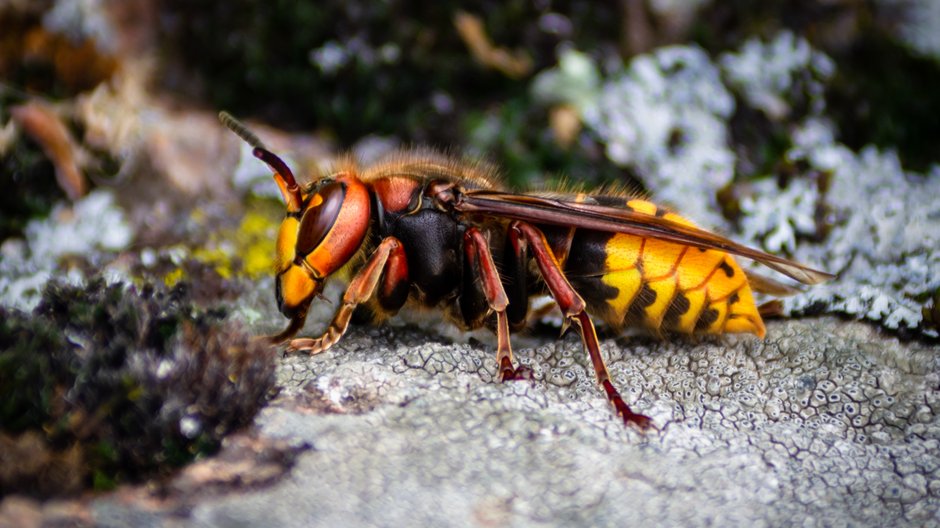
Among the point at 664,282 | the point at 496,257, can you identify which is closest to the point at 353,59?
the point at 496,257

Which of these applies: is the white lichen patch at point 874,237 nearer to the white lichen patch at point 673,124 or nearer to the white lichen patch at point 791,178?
the white lichen patch at point 791,178

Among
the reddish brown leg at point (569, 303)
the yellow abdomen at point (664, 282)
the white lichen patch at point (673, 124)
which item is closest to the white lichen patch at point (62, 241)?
the reddish brown leg at point (569, 303)

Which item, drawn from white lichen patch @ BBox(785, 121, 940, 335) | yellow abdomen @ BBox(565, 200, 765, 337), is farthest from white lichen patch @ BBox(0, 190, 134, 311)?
white lichen patch @ BBox(785, 121, 940, 335)

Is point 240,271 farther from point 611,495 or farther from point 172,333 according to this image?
point 611,495

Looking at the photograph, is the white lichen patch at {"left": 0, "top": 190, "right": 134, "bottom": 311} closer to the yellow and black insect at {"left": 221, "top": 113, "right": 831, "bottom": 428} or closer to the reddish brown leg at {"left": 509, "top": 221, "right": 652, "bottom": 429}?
the yellow and black insect at {"left": 221, "top": 113, "right": 831, "bottom": 428}

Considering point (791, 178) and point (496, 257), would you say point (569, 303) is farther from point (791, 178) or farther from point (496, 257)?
point (791, 178)
